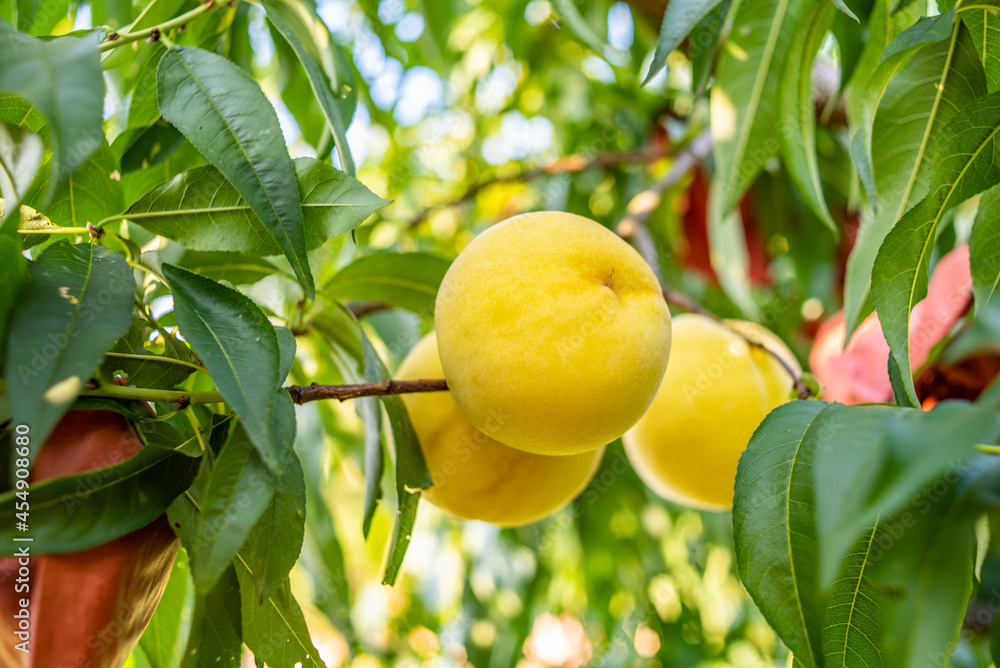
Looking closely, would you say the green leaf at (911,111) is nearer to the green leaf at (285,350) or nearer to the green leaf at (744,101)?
the green leaf at (744,101)

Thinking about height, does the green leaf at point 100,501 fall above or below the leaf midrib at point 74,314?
below

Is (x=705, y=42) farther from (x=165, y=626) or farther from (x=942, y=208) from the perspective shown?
(x=165, y=626)

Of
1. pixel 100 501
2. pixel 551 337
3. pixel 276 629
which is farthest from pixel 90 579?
pixel 551 337

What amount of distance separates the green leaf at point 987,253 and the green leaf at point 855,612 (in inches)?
10.3

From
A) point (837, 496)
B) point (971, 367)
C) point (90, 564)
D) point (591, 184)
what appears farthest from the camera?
point (591, 184)

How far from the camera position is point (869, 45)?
0.82 meters

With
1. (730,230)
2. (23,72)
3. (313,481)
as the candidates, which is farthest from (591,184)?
(23,72)

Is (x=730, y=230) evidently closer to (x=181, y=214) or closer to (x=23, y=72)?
(x=181, y=214)

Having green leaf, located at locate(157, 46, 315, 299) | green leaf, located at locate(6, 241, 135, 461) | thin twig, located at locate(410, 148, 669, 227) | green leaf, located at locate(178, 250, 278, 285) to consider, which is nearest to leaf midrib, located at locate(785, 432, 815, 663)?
green leaf, located at locate(157, 46, 315, 299)

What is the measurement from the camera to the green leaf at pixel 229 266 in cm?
86

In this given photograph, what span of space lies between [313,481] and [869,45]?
49.5 inches

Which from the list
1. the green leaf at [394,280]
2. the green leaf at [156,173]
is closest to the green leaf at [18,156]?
the green leaf at [156,173]

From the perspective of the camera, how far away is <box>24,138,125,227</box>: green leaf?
702 mm

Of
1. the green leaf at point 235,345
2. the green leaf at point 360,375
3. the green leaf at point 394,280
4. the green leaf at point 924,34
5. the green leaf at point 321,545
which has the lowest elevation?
the green leaf at point 321,545
